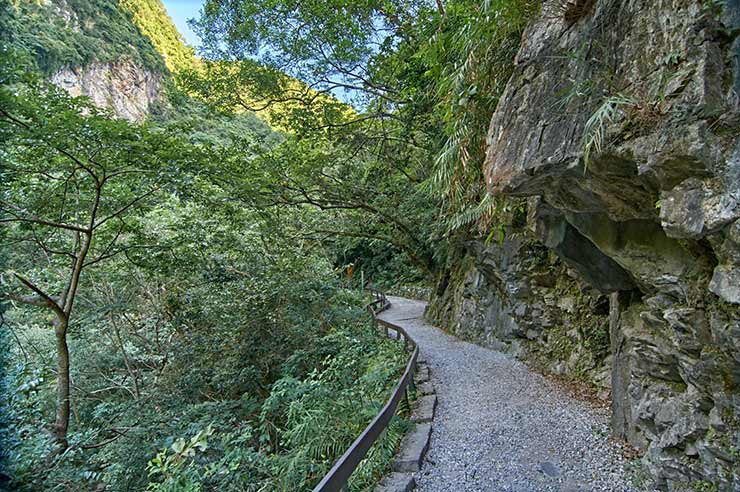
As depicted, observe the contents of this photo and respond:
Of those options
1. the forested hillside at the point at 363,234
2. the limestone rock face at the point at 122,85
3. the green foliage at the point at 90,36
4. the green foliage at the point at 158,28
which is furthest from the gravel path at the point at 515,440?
the green foliage at the point at 158,28

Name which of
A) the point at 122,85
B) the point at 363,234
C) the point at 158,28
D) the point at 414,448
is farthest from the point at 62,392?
the point at 158,28

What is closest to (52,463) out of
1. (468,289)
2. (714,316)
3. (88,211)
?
(88,211)

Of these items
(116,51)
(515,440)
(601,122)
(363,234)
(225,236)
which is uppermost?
(116,51)

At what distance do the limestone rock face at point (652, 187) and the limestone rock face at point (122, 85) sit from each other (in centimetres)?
3122

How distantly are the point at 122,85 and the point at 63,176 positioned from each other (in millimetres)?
32838

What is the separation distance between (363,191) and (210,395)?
730cm

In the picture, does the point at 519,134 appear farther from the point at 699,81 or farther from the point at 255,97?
the point at 255,97

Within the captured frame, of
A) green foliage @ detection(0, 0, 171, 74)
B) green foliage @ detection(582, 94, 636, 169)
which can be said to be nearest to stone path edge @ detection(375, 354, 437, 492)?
green foliage @ detection(582, 94, 636, 169)

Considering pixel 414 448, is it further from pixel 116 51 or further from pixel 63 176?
pixel 116 51

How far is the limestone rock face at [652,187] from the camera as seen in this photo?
2.29 meters

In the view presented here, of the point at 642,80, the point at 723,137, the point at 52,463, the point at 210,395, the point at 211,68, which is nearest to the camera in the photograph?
the point at 723,137

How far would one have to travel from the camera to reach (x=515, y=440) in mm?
4125

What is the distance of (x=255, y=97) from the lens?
998 cm

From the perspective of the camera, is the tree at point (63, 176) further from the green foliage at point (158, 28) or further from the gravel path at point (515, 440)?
the green foliage at point (158, 28)
